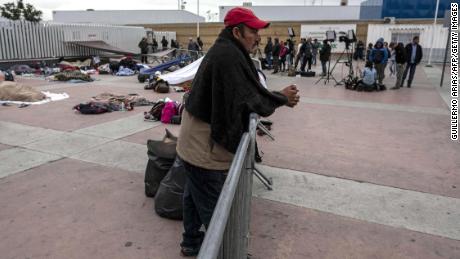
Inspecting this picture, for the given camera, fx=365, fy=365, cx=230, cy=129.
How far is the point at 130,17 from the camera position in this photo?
177ft

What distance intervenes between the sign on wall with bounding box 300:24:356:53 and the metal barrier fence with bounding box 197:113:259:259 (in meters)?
27.7

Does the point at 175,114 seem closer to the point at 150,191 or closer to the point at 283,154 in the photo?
the point at 283,154

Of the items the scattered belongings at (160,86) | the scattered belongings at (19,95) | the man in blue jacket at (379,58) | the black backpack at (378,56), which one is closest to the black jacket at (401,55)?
the man in blue jacket at (379,58)

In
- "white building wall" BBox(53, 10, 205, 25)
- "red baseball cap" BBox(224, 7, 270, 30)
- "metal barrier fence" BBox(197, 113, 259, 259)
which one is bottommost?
"metal barrier fence" BBox(197, 113, 259, 259)

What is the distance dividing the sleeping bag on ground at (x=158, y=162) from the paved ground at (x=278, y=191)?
18cm

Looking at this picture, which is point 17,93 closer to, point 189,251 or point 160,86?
point 160,86

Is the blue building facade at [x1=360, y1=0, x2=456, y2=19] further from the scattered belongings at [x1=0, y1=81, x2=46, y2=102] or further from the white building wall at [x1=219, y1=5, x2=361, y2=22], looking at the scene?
the scattered belongings at [x1=0, y1=81, x2=46, y2=102]

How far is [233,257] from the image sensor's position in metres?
1.89

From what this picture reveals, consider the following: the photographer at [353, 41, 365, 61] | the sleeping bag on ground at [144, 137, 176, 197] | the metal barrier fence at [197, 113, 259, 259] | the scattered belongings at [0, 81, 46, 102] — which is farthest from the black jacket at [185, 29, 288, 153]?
the photographer at [353, 41, 365, 61]

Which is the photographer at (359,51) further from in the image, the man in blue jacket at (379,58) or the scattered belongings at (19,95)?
the scattered belongings at (19,95)

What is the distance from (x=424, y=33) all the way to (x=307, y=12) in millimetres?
26984

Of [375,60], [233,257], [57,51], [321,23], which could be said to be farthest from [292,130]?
[321,23]

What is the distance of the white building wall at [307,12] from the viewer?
4900 centimetres

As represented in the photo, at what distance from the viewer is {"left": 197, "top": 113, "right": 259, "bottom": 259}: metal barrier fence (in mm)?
1128
